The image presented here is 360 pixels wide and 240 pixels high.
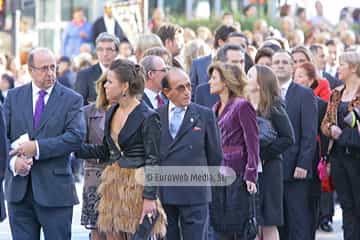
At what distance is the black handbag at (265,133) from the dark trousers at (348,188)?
Result: 1143mm

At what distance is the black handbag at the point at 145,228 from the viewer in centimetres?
1059

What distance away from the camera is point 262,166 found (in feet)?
42.7

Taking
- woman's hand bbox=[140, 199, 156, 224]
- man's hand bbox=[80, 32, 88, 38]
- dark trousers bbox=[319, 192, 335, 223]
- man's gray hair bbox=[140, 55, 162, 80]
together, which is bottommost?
dark trousers bbox=[319, 192, 335, 223]

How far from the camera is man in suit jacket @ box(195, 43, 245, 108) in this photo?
1355cm

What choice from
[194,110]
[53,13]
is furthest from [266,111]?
[53,13]

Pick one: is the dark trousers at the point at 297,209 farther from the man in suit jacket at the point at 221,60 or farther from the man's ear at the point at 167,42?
the man's ear at the point at 167,42

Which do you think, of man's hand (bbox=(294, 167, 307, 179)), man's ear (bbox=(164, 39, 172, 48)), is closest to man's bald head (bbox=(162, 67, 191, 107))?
man's hand (bbox=(294, 167, 307, 179))

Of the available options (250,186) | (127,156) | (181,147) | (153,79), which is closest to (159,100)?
(153,79)

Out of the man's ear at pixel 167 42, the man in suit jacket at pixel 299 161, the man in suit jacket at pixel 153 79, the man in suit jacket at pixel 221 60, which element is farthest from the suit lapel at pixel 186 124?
the man's ear at pixel 167 42

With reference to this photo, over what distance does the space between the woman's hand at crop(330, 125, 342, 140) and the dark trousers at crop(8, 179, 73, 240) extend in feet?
10.9

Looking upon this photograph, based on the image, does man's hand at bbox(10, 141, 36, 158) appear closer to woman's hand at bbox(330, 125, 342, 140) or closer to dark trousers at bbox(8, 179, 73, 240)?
dark trousers at bbox(8, 179, 73, 240)

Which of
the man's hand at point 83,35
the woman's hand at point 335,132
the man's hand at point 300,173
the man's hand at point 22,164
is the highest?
the man's hand at point 22,164

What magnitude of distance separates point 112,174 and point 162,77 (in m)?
1.85

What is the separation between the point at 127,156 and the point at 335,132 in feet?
11.2
